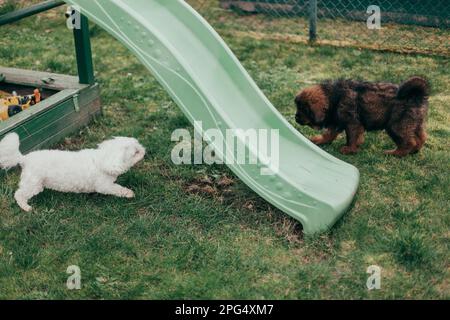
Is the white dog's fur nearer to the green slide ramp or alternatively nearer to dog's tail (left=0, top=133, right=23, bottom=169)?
dog's tail (left=0, top=133, right=23, bottom=169)

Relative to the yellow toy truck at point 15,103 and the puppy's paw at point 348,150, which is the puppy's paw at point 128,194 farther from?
the puppy's paw at point 348,150

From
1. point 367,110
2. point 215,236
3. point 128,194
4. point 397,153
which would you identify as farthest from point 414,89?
point 128,194

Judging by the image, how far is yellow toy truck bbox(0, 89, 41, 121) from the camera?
194 inches

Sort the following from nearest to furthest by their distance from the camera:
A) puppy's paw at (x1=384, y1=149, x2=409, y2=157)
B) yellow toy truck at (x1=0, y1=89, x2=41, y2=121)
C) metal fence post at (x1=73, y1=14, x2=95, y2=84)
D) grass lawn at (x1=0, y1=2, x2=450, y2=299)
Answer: grass lawn at (x1=0, y1=2, x2=450, y2=299)
puppy's paw at (x1=384, y1=149, x2=409, y2=157)
yellow toy truck at (x1=0, y1=89, x2=41, y2=121)
metal fence post at (x1=73, y1=14, x2=95, y2=84)

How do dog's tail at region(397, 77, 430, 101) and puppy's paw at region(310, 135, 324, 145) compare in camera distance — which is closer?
dog's tail at region(397, 77, 430, 101)

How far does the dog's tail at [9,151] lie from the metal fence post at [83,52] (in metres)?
1.35

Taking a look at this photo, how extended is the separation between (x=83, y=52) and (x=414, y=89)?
2.89m

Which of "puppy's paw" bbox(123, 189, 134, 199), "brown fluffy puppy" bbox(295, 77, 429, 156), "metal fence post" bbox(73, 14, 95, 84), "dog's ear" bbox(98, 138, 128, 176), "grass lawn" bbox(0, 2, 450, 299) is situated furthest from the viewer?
"metal fence post" bbox(73, 14, 95, 84)

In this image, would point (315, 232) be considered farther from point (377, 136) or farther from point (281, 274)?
point (377, 136)

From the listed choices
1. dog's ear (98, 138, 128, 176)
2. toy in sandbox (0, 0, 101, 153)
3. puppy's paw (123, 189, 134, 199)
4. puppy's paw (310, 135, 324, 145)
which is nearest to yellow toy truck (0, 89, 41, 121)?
toy in sandbox (0, 0, 101, 153)

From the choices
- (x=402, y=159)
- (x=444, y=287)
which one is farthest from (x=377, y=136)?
(x=444, y=287)

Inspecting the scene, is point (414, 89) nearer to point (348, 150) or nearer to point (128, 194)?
point (348, 150)

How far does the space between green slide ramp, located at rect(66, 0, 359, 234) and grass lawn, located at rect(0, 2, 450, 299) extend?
0.24m

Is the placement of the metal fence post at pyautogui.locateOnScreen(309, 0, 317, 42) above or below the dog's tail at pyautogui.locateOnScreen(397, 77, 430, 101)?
above
